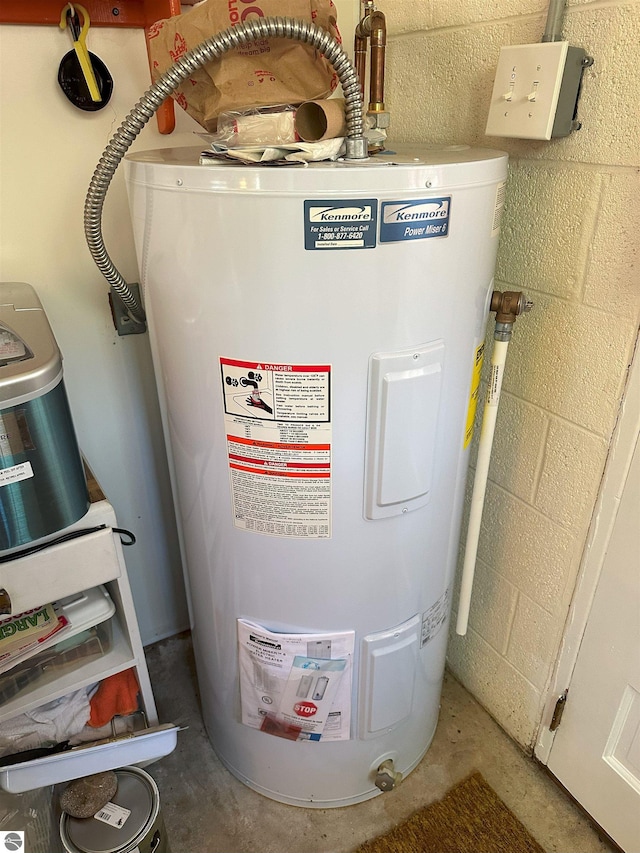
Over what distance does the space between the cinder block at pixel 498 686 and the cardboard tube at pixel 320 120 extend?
1.16 metres

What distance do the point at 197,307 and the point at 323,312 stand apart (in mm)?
181

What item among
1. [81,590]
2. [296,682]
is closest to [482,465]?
[296,682]

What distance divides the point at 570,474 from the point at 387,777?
0.71m

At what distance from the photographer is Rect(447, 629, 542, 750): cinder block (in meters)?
1.35

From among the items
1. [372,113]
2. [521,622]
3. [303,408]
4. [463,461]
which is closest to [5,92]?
[372,113]

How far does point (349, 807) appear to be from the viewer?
1283mm

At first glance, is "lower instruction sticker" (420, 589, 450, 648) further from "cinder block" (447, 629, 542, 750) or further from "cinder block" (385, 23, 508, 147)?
"cinder block" (385, 23, 508, 147)

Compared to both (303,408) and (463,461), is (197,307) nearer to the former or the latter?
(303,408)

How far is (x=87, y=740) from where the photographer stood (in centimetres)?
118

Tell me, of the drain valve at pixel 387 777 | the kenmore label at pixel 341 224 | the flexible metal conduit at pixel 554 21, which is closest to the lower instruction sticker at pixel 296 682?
the drain valve at pixel 387 777

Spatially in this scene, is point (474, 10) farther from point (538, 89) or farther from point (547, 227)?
point (547, 227)

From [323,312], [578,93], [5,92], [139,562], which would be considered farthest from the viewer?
[139,562]

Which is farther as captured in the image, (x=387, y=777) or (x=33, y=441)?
(x=387, y=777)

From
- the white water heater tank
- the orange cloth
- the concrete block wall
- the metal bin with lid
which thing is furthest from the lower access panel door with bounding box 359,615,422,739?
the metal bin with lid
